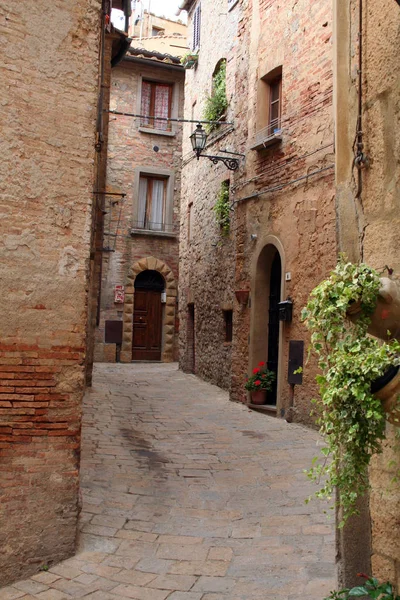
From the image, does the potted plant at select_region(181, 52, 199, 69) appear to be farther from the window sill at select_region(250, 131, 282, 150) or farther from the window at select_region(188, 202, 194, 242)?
the window sill at select_region(250, 131, 282, 150)

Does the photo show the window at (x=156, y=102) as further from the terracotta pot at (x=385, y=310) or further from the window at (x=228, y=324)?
the terracotta pot at (x=385, y=310)

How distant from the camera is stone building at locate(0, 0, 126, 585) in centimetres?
413

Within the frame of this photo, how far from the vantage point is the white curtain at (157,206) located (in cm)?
1989

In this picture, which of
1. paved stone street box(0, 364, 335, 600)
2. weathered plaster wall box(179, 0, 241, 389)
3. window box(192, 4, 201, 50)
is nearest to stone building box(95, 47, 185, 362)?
weathered plaster wall box(179, 0, 241, 389)

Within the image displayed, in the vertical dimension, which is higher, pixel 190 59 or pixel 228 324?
pixel 190 59

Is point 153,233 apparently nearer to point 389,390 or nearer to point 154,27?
point 154,27

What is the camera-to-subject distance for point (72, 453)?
4.30m

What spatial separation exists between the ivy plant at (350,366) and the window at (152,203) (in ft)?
57.3

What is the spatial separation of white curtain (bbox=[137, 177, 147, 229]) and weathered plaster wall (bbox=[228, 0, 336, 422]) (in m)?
8.24

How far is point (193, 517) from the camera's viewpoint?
16.6ft

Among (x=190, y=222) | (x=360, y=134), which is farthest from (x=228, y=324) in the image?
(x=360, y=134)

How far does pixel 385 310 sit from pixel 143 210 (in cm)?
1777

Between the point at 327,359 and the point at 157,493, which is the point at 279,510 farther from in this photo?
the point at 327,359

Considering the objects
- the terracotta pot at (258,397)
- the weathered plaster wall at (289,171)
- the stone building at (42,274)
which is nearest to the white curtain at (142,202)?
the weathered plaster wall at (289,171)
